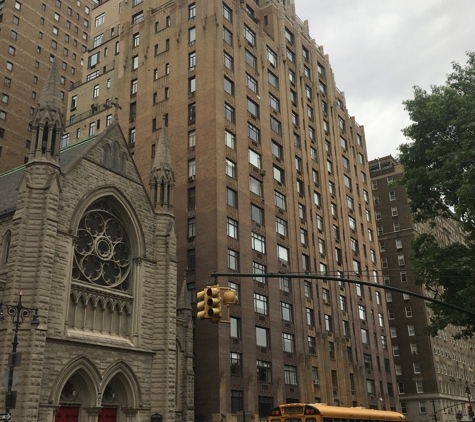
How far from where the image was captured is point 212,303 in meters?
16.3

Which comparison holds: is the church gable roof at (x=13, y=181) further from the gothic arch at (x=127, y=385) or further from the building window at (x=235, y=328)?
the building window at (x=235, y=328)

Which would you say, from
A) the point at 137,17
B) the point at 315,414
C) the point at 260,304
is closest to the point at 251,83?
the point at 137,17

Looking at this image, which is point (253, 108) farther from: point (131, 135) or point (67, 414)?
point (67, 414)

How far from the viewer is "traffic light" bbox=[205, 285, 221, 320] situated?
16.2 m

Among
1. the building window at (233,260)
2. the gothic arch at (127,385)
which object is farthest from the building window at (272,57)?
the gothic arch at (127,385)

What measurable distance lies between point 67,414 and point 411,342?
2345 inches

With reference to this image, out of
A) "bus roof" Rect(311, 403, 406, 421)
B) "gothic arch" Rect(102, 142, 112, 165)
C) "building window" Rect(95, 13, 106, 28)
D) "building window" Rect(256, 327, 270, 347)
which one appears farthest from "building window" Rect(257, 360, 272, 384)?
"building window" Rect(95, 13, 106, 28)

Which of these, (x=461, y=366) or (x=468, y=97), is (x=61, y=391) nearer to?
(x=468, y=97)

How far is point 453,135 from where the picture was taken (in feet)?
115

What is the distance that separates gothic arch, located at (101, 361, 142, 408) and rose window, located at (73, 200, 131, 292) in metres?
4.97

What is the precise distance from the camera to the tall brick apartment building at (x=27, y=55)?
235ft

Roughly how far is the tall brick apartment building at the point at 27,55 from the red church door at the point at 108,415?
42.7m

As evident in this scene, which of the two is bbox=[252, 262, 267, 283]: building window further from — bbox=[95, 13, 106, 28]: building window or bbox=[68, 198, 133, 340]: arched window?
bbox=[95, 13, 106, 28]: building window

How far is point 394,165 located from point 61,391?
76847 millimetres
